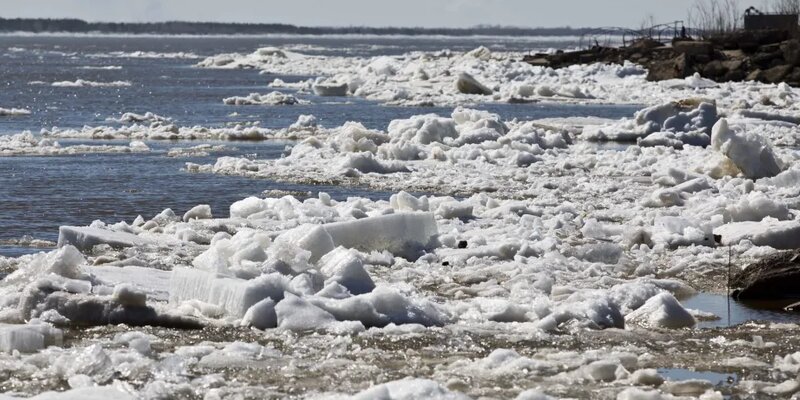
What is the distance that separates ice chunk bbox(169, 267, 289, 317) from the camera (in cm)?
802

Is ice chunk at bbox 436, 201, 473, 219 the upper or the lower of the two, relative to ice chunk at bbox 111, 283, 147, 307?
lower

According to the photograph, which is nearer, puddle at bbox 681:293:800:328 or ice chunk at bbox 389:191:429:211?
puddle at bbox 681:293:800:328

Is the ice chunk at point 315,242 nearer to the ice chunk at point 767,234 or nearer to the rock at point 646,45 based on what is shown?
the ice chunk at point 767,234

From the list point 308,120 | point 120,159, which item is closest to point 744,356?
point 120,159

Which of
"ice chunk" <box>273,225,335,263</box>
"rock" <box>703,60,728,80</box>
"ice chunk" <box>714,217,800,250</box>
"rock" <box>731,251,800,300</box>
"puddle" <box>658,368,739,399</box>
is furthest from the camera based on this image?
"rock" <box>703,60,728,80</box>

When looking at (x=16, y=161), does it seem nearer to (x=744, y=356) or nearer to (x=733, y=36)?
(x=744, y=356)

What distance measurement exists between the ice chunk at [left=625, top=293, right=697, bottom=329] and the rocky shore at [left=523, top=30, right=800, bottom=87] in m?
30.7

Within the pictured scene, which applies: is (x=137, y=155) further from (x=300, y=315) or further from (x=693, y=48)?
(x=693, y=48)

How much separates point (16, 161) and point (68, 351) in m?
11.6

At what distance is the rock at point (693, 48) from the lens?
149 feet

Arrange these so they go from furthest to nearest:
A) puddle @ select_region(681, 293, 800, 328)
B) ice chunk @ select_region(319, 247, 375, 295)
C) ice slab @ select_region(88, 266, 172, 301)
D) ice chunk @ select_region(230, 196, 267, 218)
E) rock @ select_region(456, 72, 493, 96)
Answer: rock @ select_region(456, 72, 493, 96), ice chunk @ select_region(230, 196, 267, 218), ice slab @ select_region(88, 266, 172, 301), ice chunk @ select_region(319, 247, 375, 295), puddle @ select_region(681, 293, 800, 328)

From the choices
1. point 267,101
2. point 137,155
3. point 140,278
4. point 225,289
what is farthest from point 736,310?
point 267,101

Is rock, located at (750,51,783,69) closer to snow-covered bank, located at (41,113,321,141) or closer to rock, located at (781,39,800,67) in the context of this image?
rock, located at (781,39,800,67)

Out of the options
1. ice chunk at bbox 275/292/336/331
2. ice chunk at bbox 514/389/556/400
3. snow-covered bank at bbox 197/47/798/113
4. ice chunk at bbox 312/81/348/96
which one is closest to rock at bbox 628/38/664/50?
snow-covered bank at bbox 197/47/798/113
